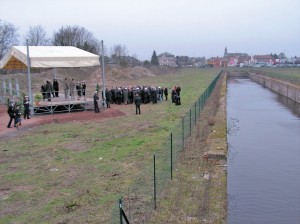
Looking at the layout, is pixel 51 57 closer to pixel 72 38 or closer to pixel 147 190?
pixel 147 190

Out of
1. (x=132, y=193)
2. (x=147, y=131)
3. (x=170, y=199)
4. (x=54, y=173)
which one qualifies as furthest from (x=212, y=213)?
(x=147, y=131)

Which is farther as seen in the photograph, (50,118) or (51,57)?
(51,57)

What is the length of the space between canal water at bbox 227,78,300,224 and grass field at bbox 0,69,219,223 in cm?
316

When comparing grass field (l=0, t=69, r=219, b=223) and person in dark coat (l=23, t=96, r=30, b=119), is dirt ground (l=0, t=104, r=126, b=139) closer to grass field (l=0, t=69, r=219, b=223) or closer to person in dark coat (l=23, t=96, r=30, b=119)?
person in dark coat (l=23, t=96, r=30, b=119)

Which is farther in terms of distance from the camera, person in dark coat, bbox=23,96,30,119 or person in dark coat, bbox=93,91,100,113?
person in dark coat, bbox=93,91,100,113

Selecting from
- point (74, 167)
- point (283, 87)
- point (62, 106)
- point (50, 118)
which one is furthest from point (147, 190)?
point (283, 87)

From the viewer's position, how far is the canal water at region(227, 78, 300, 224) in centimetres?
1166

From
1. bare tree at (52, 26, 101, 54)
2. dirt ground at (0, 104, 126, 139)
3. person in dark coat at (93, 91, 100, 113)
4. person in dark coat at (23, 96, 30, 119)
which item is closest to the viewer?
dirt ground at (0, 104, 126, 139)

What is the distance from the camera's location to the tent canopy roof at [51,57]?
82.9 ft

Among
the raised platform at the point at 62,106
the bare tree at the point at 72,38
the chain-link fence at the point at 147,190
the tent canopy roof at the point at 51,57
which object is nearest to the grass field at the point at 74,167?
the chain-link fence at the point at 147,190

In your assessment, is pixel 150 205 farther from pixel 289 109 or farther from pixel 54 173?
pixel 289 109

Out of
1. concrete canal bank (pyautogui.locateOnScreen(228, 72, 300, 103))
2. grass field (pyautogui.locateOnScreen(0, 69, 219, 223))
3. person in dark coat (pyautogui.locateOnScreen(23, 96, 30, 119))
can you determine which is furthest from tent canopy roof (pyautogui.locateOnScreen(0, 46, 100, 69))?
concrete canal bank (pyautogui.locateOnScreen(228, 72, 300, 103))

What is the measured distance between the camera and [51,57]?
1002 inches

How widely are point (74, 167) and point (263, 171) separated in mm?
7081
